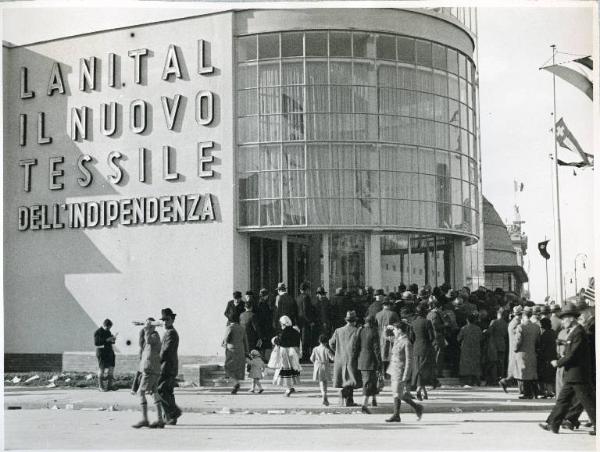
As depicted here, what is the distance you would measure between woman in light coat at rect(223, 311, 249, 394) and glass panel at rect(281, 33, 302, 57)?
23.9ft

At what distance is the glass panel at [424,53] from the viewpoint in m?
21.1

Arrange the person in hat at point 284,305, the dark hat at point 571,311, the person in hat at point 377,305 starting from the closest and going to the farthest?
the dark hat at point 571,311 < the person in hat at point 377,305 < the person in hat at point 284,305

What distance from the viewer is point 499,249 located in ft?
122

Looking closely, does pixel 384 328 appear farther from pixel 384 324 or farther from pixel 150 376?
pixel 150 376

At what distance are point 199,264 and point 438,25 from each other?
8543 millimetres

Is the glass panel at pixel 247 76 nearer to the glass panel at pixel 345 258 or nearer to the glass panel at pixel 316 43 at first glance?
the glass panel at pixel 316 43

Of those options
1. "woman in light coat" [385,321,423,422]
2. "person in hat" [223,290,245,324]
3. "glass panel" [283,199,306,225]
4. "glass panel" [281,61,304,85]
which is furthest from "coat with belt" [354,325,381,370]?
"glass panel" [281,61,304,85]

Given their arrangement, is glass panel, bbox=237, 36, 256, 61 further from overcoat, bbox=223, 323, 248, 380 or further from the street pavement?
the street pavement

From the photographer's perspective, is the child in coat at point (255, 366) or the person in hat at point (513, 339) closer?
the person in hat at point (513, 339)

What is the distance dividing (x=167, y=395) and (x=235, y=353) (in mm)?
3500

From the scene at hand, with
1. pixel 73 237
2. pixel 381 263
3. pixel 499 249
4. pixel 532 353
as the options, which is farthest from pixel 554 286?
pixel 499 249

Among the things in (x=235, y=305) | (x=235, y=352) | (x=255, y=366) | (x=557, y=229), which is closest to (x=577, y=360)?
(x=557, y=229)

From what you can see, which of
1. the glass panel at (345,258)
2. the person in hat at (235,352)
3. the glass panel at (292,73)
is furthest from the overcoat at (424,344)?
the glass panel at (292,73)

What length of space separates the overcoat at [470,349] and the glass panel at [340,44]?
7.47 m
